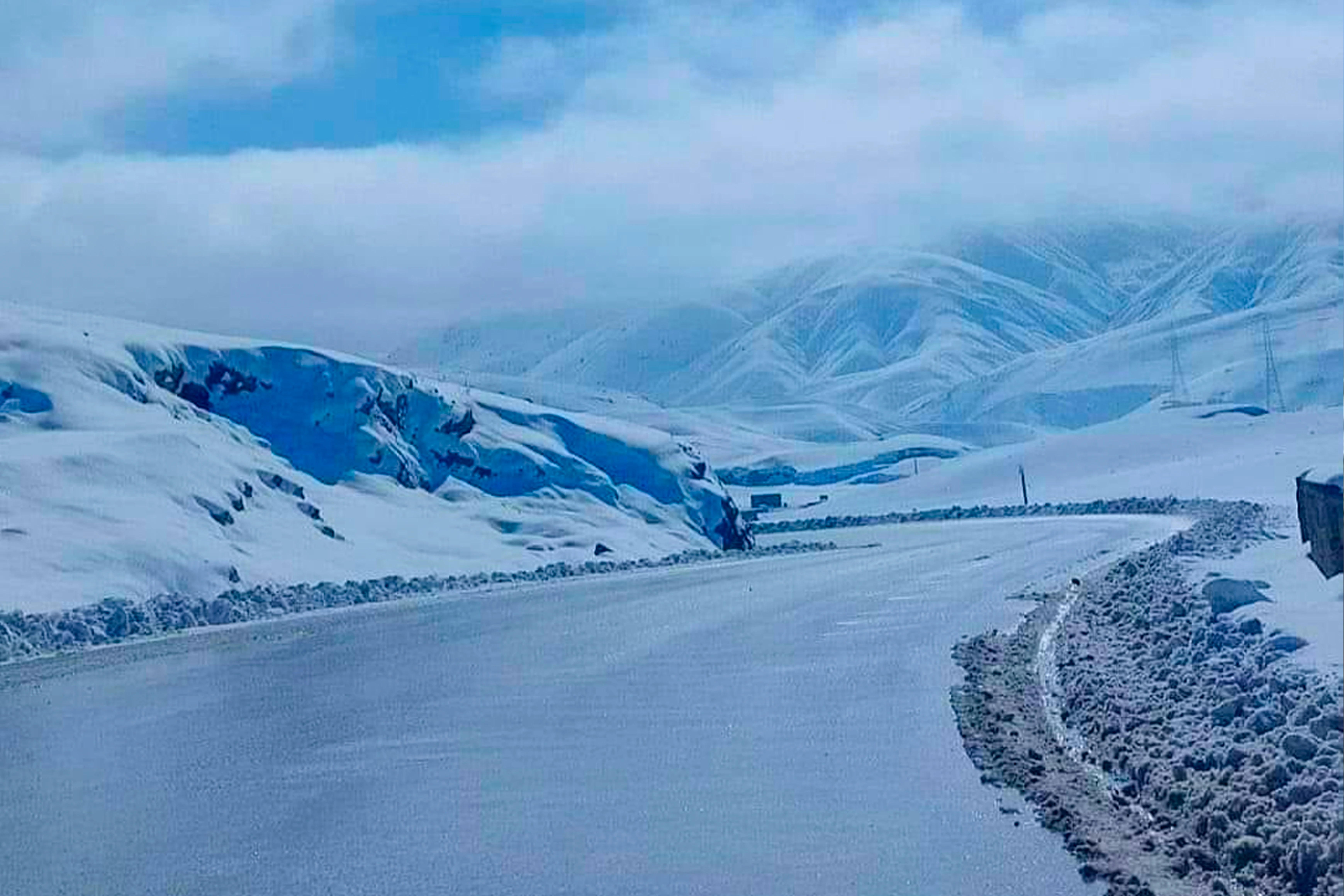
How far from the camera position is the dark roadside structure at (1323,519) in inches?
707

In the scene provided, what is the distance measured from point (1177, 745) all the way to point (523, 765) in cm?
660

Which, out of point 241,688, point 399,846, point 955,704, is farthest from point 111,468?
point 399,846

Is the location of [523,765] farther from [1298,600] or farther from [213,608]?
[213,608]

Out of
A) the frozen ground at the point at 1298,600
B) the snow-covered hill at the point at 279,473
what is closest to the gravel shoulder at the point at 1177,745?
the frozen ground at the point at 1298,600

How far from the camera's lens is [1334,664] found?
1589 centimetres

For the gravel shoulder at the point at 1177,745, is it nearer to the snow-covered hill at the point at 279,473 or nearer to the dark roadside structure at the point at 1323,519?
the dark roadside structure at the point at 1323,519

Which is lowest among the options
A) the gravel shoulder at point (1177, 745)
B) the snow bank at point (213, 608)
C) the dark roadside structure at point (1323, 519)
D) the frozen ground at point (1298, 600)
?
the gravel shoulder at point (1177, 745)

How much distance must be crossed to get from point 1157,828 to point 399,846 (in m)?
5.92

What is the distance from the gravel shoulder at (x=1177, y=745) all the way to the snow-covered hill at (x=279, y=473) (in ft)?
76.7

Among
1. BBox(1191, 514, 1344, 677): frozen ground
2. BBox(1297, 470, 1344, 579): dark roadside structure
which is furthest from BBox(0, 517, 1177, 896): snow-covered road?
BBox(1297, 470, 1344, 579): dark roadside structure

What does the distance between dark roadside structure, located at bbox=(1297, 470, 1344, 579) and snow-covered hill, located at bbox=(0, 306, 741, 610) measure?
24800 millimetres

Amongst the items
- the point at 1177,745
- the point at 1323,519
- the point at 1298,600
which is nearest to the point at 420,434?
the point at 1323,519

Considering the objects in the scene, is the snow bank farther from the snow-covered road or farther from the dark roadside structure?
the dark roadside structure

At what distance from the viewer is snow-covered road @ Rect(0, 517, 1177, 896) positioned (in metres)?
14.2
